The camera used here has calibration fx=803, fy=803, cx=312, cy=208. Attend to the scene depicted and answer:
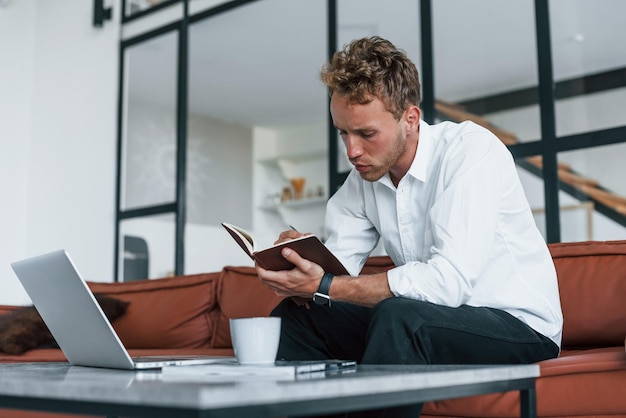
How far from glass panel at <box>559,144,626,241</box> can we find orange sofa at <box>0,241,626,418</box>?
37.5 inches

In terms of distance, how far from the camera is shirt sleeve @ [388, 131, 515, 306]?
1.72m

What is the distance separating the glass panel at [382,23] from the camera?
3.99m

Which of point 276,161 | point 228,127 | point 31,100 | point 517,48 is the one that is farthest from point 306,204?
point 517,48

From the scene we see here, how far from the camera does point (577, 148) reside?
3318 millimetres

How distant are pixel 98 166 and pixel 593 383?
13.1 ft

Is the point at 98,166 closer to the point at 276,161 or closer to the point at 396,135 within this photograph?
the point at 276,161

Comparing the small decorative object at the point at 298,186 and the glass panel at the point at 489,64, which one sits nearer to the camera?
the glass panel at the point at 489,64

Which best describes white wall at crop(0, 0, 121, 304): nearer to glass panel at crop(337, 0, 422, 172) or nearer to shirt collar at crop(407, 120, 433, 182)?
glass panel at crop(337, 0, 422, 172)

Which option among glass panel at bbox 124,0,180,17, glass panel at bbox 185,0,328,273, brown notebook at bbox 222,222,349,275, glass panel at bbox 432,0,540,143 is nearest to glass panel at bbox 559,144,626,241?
glass panel at bbox 432,0,540,143

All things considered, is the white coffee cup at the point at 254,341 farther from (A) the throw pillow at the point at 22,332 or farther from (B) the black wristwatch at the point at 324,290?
(A) the throw pillow at the point at 22,332

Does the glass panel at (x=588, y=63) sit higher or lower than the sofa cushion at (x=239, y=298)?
higher

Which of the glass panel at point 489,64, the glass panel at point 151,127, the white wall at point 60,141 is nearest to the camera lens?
the glass panel at point 489,64

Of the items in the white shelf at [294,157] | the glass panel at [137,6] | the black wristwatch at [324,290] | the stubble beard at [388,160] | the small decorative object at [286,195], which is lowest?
the black wristwatch at [324,290]

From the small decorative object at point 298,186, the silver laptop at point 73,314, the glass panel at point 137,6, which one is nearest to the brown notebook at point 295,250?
the silver laptop at point 73,314
